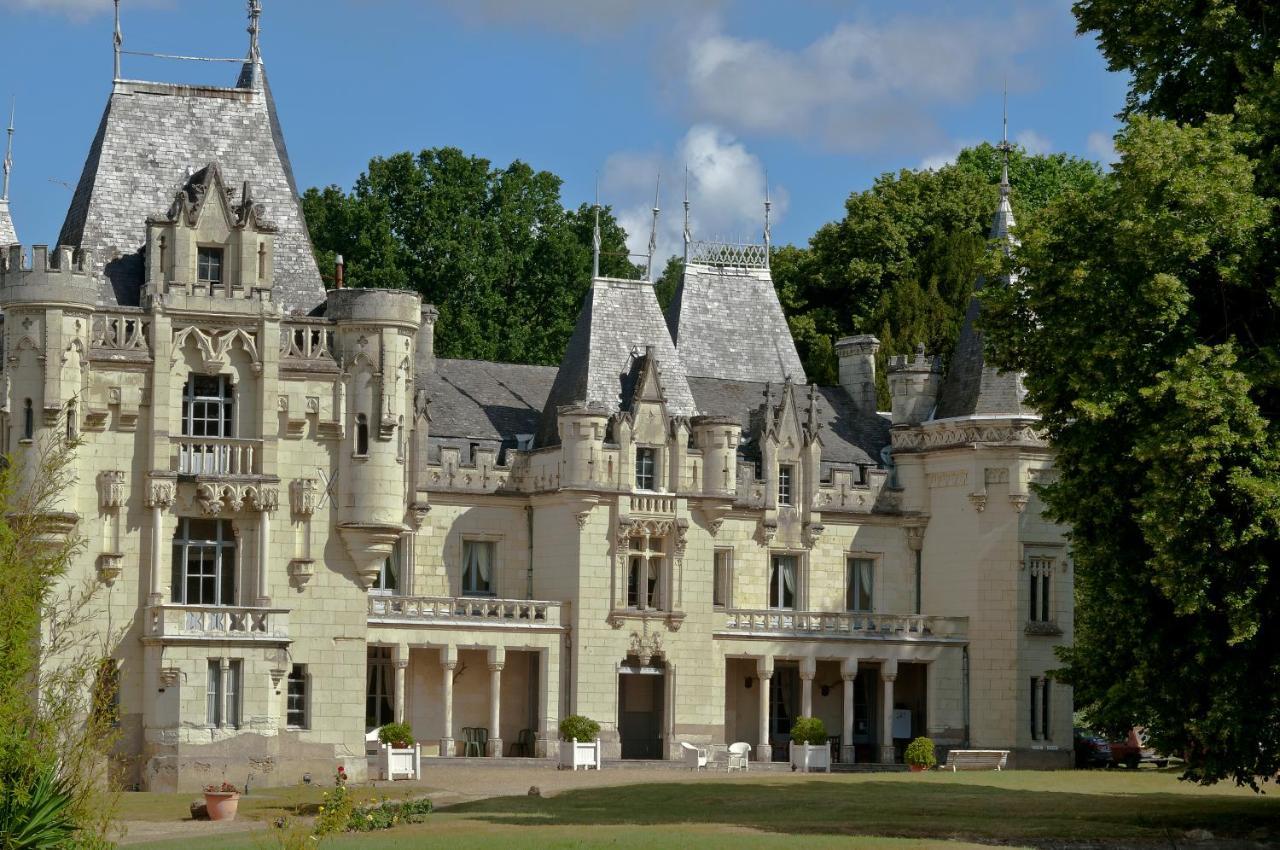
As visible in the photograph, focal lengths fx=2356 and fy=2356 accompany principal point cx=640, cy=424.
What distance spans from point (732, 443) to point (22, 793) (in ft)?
127

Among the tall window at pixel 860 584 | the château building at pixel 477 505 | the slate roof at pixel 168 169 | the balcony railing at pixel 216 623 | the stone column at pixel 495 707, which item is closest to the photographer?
the balcony railing at pixel 216 623

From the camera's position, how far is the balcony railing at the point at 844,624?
65.2 meters

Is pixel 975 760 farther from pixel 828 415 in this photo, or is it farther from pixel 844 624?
pixel 828 415

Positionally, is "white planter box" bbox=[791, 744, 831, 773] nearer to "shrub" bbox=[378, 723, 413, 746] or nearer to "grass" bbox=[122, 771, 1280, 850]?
"grass" bbox=[122, 771, 1280, 850]

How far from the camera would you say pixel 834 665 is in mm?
68000

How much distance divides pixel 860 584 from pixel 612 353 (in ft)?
35.3

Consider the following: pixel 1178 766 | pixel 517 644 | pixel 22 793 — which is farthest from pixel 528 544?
pixel 22 793

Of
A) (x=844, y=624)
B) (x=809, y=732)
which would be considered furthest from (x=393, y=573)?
(x=844, y=624)

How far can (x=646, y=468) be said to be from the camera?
63781mm

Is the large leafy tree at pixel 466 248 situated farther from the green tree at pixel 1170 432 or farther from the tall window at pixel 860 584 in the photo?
the green tree at pixel 1170 432

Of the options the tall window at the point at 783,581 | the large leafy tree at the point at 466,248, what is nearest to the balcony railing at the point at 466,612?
the tall window at the point at 783,581

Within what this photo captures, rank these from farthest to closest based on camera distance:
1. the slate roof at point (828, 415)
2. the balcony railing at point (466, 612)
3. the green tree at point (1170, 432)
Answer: the slate roof at point (828, 415) < the balcony railing at point (466, 612) < the green tree at point (1170, 432)

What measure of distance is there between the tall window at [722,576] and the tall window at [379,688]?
9778mm

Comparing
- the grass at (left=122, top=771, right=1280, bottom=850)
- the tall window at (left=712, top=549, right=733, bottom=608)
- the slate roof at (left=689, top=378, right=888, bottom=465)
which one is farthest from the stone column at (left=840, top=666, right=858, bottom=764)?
the grass at (left=122, top=771, right=1280, bottom=850)
